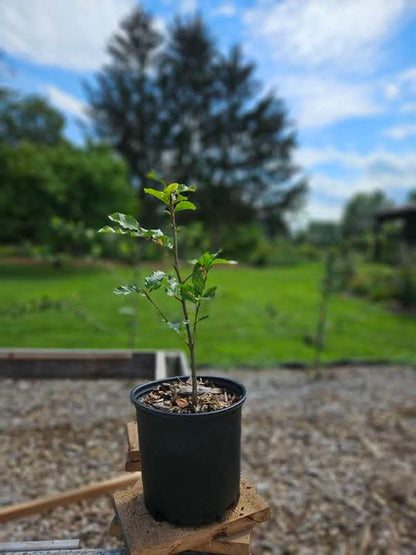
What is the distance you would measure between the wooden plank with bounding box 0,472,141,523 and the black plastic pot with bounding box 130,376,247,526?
3.36ft

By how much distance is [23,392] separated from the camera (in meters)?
4.00

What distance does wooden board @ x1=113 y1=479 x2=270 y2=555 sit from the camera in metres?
1.07

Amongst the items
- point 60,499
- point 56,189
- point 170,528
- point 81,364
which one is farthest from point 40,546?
point 56,189

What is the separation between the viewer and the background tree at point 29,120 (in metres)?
28.7

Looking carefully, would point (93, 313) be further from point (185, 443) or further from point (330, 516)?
point (185, 443)

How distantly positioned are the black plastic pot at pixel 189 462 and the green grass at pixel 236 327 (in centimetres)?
256

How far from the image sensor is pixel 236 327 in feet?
22.5

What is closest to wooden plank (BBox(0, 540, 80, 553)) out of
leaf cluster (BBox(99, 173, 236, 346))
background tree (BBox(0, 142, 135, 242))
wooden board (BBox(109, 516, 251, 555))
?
wooden board (BBox(109, 516, 251, 555))

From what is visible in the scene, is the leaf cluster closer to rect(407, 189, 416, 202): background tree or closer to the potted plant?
the potted plant

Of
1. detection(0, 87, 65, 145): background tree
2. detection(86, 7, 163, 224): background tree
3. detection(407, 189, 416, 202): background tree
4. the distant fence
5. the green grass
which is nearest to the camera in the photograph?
the distant fence

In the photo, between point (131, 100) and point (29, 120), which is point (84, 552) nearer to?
point (131, 100)

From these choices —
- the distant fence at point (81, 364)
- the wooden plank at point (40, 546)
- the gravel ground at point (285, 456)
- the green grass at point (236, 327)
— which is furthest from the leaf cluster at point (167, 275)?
the green grass at point (236, 327)

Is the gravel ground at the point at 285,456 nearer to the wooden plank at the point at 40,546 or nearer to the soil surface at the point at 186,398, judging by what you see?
the wooden plank at the point at 40,546

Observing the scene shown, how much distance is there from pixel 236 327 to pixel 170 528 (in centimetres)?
575
